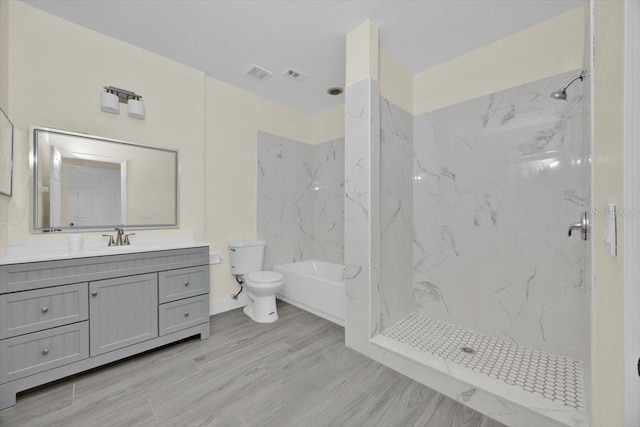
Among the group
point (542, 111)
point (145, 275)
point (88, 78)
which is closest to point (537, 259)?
point (542, 111)

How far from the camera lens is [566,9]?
1.83m

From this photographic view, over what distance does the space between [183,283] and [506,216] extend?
2757 mm

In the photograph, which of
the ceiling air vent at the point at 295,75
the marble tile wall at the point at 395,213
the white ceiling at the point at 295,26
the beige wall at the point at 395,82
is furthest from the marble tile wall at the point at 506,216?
the ceiling air vent at the point at 295,75

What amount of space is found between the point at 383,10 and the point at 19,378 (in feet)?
11.0

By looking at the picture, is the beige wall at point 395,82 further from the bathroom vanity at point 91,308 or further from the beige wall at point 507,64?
the bathroom vanity at point 91,308

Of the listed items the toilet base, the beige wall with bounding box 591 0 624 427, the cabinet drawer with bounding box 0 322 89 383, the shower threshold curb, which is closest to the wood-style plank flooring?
the shower threshold curb

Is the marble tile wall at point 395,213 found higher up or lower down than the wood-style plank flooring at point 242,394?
higher up

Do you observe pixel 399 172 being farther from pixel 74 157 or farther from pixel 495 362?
pixel 74 157

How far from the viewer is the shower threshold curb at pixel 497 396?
4.15ft

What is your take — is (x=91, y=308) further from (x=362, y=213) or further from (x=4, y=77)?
(x=362, y=213)

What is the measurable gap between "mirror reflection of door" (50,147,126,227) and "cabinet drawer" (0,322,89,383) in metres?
0.82

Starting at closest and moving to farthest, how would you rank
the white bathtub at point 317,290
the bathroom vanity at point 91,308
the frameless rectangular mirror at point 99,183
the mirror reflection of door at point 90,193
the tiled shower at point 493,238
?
the bathroom vanity at point 91,308 → the tiled shower at point 493,238 → the frameless rectangular mirror at point 99,183 → the mirror reflection of door at point 90,193 → the white bathtub at point 317,290

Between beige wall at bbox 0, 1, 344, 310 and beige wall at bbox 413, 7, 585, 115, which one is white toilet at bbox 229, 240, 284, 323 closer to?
beige wall at bbox 0, 1, 344, 310

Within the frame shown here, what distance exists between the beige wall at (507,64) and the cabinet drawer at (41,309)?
3.21 meters
